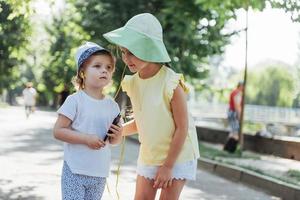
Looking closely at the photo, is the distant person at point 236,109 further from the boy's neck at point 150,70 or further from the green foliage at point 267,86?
the green foliage at point 267,86

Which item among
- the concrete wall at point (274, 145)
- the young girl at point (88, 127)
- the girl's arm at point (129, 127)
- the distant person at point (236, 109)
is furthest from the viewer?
the distant person at point (236, 109)

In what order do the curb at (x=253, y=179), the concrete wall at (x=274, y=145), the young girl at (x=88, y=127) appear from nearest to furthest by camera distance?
the young girl at (x=88, y=127) → the curb at (x=253, y=179) → the concrete wall at (x=274, y=145)

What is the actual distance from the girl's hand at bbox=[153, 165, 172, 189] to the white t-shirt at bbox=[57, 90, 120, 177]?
34 centimetres

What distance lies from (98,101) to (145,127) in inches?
12.7

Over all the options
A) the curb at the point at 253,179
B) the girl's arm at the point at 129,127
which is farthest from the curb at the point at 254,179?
the girl's arm at the point at 129,127

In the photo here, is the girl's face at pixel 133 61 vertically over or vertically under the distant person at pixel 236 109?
over

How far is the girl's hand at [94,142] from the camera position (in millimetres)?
3490

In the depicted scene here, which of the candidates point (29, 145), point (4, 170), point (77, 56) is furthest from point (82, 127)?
point (29, 145)

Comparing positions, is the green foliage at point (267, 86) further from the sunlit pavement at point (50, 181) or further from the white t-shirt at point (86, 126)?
the white t-shirt at point (86, 126)

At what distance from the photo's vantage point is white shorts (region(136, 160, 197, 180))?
3.52 meters

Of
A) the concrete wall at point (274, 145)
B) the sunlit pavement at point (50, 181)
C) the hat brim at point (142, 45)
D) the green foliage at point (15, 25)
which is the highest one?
the green foliage at point (15, 25)

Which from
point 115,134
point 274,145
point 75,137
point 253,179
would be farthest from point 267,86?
point 75,137

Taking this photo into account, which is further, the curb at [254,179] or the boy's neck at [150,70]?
the curb at [254,179]

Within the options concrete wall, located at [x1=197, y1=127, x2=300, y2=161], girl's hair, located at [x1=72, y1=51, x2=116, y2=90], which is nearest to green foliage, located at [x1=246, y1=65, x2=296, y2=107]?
concrete wall, located at [x1=197, y1=127, x2=300, y2=161]
